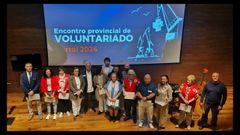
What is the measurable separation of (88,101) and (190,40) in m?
2.89

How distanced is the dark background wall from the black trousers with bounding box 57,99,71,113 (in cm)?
101

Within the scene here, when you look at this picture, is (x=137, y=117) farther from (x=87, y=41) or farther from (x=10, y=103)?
(x=10, y=103)

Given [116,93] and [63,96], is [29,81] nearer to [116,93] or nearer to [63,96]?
[63,96]

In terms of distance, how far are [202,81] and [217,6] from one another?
72.2 inches

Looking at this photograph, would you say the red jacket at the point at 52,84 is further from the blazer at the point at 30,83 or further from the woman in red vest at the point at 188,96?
the woman in red vest at the point at 188,96

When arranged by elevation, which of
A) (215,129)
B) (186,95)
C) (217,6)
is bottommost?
(215,129)

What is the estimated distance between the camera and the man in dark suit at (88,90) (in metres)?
7.11

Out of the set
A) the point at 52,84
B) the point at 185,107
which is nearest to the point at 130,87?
the point at 185,107

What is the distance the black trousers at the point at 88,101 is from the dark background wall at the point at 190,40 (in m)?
1.03

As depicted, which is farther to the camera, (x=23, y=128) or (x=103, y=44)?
(x=103, y=44)

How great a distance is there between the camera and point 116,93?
6773 millimetres

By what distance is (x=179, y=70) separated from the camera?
8.66 metres

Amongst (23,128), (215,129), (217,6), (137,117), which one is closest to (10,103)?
(23,128)

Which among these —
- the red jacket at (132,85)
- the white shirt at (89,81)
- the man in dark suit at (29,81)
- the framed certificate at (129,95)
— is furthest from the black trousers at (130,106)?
the man in dark suit at (29,81)
